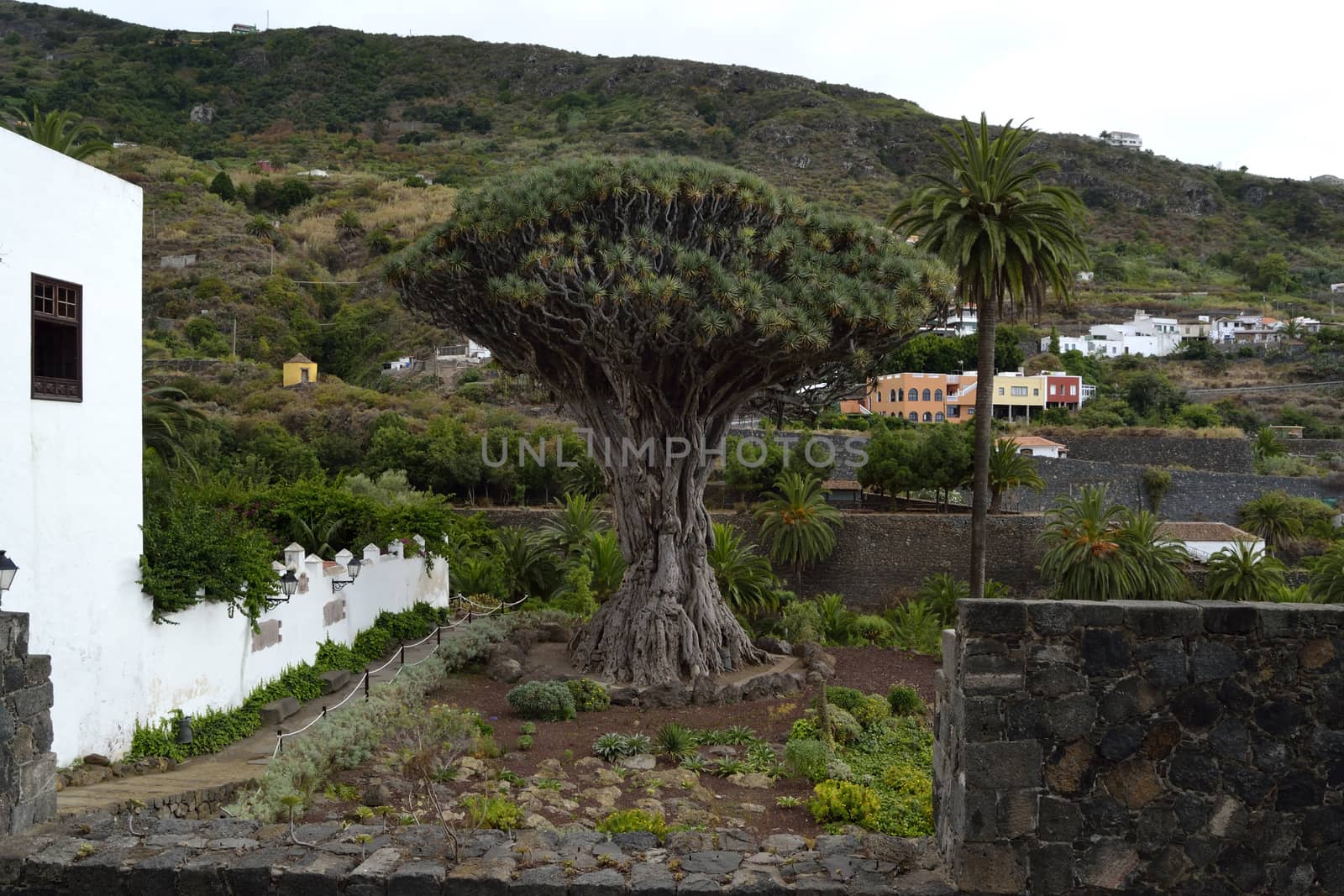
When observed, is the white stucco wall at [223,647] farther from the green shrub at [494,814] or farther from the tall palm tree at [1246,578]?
the tall palm tree at [1246,578]

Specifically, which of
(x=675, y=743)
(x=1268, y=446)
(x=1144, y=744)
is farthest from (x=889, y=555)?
(x=1268, y=446)

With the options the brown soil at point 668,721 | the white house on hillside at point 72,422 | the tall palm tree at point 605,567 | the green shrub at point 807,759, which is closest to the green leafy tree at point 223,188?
the tall palm tree at point 605,567

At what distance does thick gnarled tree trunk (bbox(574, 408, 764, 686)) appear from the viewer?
15.4 metres

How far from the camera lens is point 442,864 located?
588 cm

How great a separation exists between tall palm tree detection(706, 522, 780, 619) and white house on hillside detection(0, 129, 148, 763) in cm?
1145

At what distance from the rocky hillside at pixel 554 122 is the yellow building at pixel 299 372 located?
3395cm

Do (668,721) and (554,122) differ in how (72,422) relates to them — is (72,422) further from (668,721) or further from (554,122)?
(554,122)

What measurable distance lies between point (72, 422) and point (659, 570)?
8.05 m

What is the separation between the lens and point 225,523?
12.9 metres

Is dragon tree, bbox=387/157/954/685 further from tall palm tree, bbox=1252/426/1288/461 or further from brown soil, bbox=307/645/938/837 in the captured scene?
tall palm tree, bbox=1252/426/1288/461

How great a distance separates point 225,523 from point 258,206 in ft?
214

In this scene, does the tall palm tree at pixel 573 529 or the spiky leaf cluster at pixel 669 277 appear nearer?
the spiky leaf cluster at pixel 669 277

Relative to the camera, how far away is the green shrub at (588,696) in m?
13.9

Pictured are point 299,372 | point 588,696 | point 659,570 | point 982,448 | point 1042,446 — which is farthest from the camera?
point 299,372
